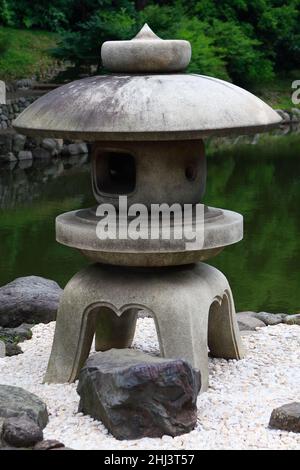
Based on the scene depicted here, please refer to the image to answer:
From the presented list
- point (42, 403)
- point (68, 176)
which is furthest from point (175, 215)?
point (68, 176)

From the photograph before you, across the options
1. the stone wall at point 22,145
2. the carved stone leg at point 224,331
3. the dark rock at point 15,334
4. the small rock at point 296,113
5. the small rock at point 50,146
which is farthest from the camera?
the small rock at point 296,113

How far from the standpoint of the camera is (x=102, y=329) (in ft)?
24.3

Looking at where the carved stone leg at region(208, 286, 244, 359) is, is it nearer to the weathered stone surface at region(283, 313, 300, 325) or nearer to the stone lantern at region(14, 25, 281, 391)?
the stone lantern at region(14, 25, 281, 391)

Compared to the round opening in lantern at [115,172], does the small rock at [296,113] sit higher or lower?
lower

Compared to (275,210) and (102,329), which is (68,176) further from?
(102,329)

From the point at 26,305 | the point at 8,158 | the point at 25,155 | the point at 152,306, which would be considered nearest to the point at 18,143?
the point at 25,155

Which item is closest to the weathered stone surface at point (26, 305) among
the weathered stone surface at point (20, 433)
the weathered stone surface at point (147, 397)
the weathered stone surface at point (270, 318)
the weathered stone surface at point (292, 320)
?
the weathered stone surface at point (270, 318)

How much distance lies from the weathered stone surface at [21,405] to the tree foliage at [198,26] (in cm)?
1976

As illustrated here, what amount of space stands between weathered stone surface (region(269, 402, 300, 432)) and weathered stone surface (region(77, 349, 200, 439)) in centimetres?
52

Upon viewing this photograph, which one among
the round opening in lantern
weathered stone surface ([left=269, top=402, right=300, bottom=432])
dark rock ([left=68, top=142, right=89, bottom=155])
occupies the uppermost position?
the round opening in lantern

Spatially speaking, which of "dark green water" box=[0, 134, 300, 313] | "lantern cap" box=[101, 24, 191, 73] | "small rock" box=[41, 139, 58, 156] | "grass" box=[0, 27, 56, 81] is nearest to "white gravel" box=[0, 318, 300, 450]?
"lantern cap" box=[101, 24, 191, 73]

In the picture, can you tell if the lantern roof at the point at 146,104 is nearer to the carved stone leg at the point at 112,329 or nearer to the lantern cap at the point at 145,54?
the lantern cap at the point at 145,54

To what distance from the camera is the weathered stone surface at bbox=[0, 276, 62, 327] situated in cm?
861

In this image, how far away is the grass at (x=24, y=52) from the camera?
25891 millimetres
